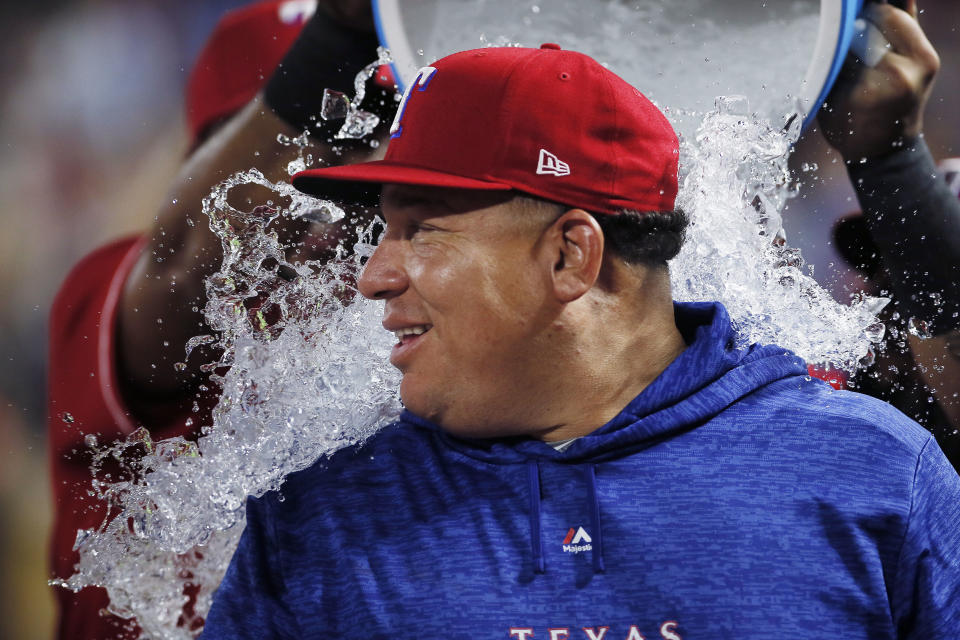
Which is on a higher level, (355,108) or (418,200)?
(355,108)

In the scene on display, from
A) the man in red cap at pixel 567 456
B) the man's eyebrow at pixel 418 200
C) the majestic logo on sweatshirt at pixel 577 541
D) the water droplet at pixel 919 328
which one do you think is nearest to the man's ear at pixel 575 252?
the man in red cap at pixel 567 456

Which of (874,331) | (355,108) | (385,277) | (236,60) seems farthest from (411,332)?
(874,331)

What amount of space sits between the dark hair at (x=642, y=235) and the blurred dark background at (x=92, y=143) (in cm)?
48

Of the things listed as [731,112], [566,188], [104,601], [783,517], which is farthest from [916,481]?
[104,601]

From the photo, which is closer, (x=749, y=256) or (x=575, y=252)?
(x=575, y=252)

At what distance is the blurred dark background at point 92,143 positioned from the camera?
132 cm

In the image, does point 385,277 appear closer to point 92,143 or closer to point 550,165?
point 550,165

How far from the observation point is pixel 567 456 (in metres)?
0.90

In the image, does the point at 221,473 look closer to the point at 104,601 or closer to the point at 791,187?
the point at 104,601

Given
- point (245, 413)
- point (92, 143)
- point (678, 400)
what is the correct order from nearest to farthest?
point (678, 400) < point (245, 413) < point (92, 143)

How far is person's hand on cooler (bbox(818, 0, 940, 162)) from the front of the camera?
1.33m

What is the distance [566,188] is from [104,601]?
3.62 ft

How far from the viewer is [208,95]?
1320mm

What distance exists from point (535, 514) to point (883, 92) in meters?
0.94
